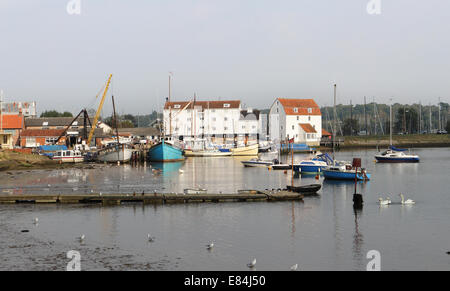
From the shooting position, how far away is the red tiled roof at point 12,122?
402ft

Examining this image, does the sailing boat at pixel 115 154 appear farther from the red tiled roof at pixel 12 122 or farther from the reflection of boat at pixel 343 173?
the reflection of boat at pixel 343 173

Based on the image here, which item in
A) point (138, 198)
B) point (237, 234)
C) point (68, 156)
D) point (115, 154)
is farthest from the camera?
point (115, 154)

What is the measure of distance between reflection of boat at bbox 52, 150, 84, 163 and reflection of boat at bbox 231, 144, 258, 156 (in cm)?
3718

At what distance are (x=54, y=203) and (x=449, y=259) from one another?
29305 mm

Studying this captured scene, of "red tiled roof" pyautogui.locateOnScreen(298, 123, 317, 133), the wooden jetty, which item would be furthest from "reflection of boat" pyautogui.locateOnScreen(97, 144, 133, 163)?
the wooden jetty

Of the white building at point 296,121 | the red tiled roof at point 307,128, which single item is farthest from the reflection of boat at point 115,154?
the red tiled roof at point 307,128

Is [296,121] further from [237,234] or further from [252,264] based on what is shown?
[252,264]

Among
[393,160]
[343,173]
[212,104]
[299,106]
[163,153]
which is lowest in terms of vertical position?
[393,160]

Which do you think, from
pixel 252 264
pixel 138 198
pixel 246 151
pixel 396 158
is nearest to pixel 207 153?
pixel 246 151

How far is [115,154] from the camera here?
9944cm

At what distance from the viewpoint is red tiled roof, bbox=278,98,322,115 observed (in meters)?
139

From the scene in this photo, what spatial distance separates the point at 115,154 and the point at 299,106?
195 ft

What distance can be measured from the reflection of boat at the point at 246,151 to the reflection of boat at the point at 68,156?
122ft
